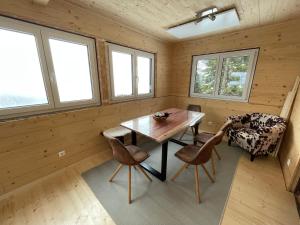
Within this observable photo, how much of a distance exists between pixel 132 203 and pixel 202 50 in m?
3.50

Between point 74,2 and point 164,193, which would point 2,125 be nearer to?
point 74,2

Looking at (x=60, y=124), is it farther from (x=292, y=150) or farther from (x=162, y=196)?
(x=292, y=150)

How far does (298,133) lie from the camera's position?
6.31ft

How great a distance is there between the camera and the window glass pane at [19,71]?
1.54 m

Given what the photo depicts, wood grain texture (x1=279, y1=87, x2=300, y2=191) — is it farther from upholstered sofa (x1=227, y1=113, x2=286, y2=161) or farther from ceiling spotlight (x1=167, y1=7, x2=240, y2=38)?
ceiling spotlight (x1=167, y1=7, x2=240, y2=38)

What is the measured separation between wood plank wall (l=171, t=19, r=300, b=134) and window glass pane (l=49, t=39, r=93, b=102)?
2.68m

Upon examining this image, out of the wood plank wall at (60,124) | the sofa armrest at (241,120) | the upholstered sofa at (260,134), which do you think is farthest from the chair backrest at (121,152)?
the sofa armrest at (241,120)

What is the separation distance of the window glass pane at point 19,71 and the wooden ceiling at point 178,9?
0.89m

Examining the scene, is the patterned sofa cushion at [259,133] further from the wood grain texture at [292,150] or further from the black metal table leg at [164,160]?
the black metal table leg at [164,160]

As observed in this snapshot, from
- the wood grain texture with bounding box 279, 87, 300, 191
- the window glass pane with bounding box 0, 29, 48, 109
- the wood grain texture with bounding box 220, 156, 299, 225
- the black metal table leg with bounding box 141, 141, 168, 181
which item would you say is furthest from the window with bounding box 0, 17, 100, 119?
the wood grain texture with bounding box 279, 87, 300, 191

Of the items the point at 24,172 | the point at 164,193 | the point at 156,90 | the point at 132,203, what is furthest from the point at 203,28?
the point at 24,172

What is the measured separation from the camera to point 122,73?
2.78 meters

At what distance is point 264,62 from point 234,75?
0.55 metres

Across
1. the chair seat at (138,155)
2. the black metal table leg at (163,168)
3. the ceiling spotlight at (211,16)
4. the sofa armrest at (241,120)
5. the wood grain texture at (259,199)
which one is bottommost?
the wood grain texture at (259,199)
